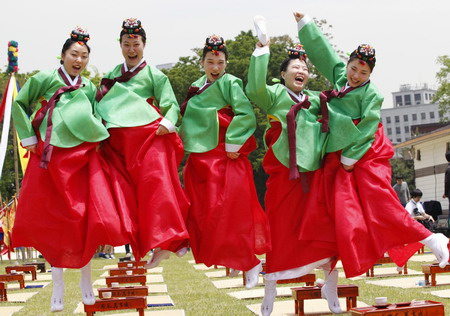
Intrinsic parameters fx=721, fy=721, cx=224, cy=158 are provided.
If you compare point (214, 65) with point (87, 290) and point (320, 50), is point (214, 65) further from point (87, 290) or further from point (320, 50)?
point (87, 290)

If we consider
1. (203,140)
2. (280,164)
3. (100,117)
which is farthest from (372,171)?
(100,117)

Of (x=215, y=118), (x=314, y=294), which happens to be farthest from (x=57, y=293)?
(x=314, y=294)

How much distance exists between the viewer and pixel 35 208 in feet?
19.1

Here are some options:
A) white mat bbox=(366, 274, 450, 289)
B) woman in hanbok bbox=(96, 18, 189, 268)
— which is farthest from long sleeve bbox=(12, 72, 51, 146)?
white mat bbox=(366, 274, 450, 289)

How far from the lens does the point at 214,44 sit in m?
6.31

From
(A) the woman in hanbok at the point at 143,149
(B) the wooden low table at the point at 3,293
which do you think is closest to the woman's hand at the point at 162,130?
(A) the woman in hanbok at the point at 143,149

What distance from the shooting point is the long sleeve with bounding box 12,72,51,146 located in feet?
19.6

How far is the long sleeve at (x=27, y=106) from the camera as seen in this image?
236 inches

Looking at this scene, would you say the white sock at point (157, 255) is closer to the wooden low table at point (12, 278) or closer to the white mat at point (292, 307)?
the white mat at point (292, 307)

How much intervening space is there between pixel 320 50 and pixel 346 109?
705 millimetres

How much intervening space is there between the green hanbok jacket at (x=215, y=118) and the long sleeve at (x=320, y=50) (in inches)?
30.1

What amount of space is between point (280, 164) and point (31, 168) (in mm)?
2080

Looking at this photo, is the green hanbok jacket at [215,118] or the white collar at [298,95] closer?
the green hanbok jacket at [215,118]

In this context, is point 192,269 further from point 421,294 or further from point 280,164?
point 280,164
